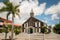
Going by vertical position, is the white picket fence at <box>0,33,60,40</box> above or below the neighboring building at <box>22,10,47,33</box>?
below

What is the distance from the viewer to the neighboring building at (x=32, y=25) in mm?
61219

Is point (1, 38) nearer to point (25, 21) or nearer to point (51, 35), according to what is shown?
point (51, 35)

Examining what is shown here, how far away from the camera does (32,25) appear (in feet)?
205

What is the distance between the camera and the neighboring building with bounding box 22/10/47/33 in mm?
61219

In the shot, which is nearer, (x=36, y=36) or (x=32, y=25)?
(x=36, y=36)

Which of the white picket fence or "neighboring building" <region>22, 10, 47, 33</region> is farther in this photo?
"neighboring building" <region>22, 10, 47, 33</region>

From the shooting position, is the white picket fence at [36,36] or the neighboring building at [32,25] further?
the neighboring building at [32,25]

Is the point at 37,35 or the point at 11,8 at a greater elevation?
the point at 11,8

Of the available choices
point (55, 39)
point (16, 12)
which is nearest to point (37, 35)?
point (55, 39)

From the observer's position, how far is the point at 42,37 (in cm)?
3981

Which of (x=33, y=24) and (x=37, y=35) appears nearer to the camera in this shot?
(x=37, y=35)

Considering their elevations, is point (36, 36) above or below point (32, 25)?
below

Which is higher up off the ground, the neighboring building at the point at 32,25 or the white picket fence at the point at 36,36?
the neighboring building at the point at 32,25

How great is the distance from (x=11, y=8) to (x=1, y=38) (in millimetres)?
7191
